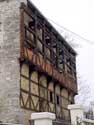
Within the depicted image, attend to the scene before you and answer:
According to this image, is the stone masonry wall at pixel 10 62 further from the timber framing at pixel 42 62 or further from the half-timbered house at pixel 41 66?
the timber framing at pixel 42 62

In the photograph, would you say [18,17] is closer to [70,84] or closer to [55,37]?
[55,37]

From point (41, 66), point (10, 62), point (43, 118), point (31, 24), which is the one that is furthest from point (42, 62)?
point (43, 118)

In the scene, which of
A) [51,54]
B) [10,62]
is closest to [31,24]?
[10,62]

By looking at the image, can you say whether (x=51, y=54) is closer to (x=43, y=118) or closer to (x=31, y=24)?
(x=31, y=24)

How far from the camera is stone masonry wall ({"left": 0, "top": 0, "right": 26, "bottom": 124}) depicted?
61.5ft

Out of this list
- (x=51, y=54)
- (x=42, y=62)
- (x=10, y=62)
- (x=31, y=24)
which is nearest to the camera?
(x=10, y=62)

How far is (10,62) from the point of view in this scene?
19609mm

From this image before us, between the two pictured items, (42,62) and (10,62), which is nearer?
(10,62)

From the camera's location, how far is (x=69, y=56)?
94.9ft

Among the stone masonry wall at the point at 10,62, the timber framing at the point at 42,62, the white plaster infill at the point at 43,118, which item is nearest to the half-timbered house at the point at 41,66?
the timber framing at the point at 42,62

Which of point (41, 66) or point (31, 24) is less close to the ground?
point (31, 24)

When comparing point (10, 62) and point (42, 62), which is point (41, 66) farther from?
point (10, 62)

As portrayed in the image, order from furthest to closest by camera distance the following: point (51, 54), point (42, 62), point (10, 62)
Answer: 1. point (51, 54)
2. point (42, 62)
3. point (10, 62)

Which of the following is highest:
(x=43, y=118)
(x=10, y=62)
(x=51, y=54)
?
(x=51, y=54)
